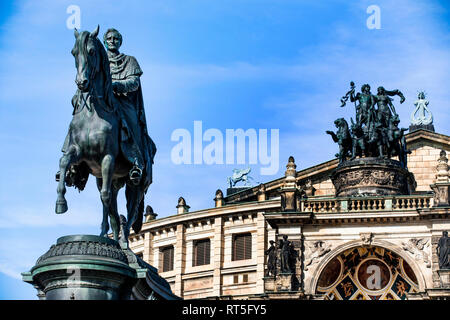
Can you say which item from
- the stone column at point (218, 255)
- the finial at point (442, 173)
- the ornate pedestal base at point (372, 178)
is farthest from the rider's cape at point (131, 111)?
the stone column at point (218, 255)

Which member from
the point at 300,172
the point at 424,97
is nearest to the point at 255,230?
the point at 300,172

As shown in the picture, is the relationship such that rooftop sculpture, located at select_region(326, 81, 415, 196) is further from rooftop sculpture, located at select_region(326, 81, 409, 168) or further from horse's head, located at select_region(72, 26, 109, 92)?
horse's head, located at select_region(72, 26, 109, 92)

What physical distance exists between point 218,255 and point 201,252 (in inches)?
76.7

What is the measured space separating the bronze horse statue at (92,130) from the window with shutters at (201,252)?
52657mm

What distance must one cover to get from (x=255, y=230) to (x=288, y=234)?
12503mm

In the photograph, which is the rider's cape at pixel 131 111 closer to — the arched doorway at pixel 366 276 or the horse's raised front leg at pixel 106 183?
the horse's raised front leg at pixel 106 183

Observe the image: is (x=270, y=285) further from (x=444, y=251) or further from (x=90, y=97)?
(x=90, y=97)

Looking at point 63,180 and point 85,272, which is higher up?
point 63,180

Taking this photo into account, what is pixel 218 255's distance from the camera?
6931cm

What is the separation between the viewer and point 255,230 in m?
68.9

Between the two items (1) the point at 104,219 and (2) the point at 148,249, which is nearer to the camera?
(1) the point at 104,219

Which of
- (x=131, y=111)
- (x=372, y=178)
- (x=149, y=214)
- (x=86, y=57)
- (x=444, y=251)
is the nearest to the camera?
(x=86, y=57)

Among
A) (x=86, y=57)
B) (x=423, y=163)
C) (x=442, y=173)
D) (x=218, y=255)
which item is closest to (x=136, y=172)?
(x=86, y=57)
